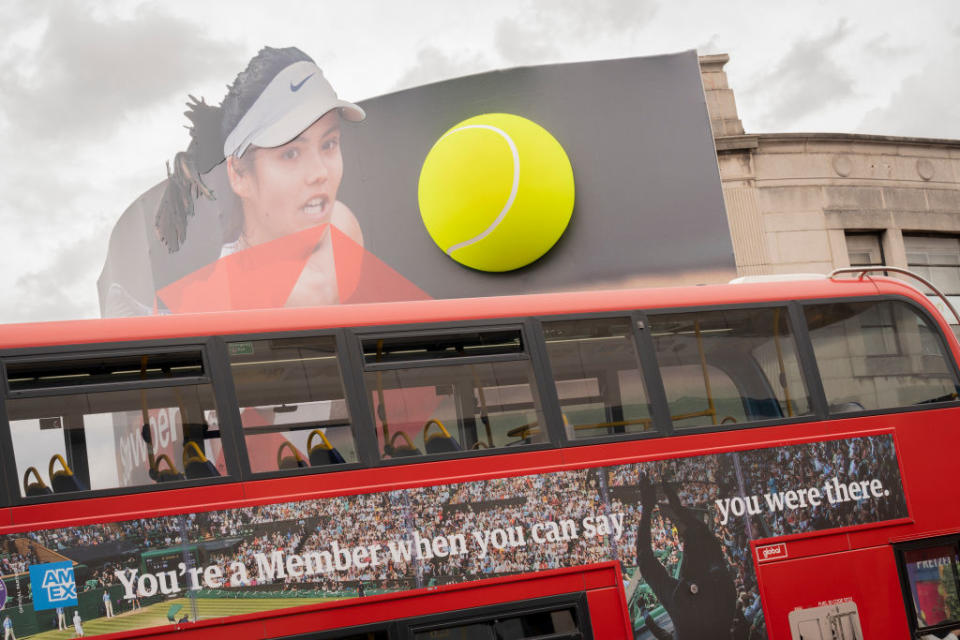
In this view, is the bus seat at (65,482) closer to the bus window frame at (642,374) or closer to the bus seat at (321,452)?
the bus seat at (321,452)

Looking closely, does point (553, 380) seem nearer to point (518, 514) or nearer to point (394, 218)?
point (518, 514)

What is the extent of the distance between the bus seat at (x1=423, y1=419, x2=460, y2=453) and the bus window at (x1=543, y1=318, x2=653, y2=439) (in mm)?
894

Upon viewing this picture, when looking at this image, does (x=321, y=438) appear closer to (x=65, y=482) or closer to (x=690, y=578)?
(x=65, y=482)

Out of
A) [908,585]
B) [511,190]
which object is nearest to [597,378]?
[908,585]

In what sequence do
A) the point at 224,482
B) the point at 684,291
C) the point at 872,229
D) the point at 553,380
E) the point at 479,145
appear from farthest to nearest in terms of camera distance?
the point at 872,229
the point at 479,145
the point at 684,291
the point at 553,380
the point at 224,482

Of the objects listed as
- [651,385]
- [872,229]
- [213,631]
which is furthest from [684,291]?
[872,229]

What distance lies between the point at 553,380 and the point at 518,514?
1075mm

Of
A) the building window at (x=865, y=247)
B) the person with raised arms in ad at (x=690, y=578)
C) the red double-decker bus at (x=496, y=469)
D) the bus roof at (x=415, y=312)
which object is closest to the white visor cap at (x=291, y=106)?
the building window at (x=865, y=247)

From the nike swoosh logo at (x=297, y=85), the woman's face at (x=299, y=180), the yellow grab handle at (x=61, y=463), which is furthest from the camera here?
the nike swoosh logo at (x=297, y=85)

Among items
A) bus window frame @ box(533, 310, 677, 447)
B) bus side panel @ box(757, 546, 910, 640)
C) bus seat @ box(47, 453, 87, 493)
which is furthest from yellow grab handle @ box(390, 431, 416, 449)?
bus side panel @ box(757, 546, 910, 640)

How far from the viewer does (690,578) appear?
22.6ft

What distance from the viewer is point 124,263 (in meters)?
20.9

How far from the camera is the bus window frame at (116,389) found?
5707 millimetres

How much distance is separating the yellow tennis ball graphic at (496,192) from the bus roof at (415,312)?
23.3ft
